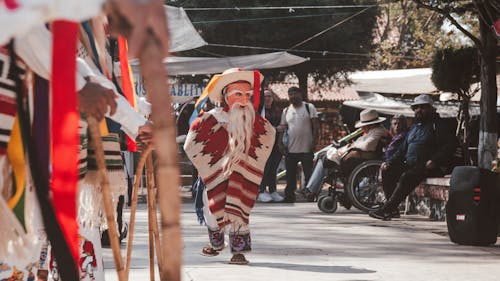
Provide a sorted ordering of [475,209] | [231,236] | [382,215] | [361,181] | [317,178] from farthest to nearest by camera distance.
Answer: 1. [317,178]
2. [361,181]
3. [382,215]
4. [475,209]
5. [231,236]

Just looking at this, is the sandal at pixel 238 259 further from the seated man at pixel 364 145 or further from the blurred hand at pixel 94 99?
the seated man at pixel 364 145

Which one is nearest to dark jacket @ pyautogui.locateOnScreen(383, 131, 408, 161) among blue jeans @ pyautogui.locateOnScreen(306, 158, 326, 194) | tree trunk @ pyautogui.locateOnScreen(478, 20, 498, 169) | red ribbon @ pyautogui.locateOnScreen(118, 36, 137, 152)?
blue jeans @ pyautogui.locateOnScreen(306, 158, 326, 194)

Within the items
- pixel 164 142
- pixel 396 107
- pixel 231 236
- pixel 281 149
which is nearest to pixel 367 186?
pixel 281 149

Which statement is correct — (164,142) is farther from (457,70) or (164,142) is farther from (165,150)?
(457,70)

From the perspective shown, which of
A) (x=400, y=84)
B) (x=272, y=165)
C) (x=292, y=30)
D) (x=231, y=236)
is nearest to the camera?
(x=231, y=236)

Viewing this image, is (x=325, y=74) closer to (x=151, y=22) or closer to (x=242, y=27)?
(x=242, y=27)

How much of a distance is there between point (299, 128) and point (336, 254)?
897cm

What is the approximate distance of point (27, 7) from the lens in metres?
2.12

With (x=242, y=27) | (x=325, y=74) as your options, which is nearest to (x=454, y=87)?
(x=242, y=27)

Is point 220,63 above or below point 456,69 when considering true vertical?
above

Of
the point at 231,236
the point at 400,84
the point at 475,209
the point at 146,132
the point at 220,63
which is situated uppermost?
the point at 220,63

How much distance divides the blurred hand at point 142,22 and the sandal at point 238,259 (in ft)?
25.6

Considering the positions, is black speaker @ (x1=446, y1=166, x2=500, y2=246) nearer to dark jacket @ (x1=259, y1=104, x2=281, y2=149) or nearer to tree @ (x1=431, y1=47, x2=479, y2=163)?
tree @ (x1=431, y1=47, x2=479, y2=163)

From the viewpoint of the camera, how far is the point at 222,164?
10.2 metres
